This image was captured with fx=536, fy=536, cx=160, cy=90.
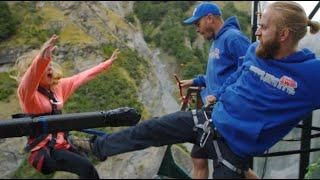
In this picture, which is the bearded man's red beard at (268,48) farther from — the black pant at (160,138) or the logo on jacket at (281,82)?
the black pant at (160,138)

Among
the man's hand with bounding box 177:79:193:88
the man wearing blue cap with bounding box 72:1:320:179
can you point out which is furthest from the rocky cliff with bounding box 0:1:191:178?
the man wearing blue cap with bounding box 72:1:320:179

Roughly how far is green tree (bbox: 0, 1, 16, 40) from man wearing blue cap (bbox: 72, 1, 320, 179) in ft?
8.71

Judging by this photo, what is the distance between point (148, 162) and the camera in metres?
12.0

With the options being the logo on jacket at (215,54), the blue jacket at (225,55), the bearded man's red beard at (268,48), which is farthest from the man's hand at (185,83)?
the bearded man's red beard at (268,48)

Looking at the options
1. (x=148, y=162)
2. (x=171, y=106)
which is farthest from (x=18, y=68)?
(x=148, y=162)

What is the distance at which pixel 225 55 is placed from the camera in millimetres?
4133

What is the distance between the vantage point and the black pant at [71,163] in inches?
161

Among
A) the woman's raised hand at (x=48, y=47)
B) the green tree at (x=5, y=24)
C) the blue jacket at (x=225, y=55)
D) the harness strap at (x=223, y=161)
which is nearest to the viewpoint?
the harness strap at (x=223, y=161)

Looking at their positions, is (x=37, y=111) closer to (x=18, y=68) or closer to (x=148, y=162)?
(x=18, y=68)

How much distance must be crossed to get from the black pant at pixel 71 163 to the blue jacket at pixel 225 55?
1110 millimetres

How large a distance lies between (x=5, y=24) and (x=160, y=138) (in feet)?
9.92

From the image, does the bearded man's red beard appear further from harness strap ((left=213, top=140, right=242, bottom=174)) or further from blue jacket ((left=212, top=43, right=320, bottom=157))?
harness strap ((left=213, top=140, right=242, bottom=174))

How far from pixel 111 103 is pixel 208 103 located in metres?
2.68

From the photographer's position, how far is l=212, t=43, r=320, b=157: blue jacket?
2.94 m
